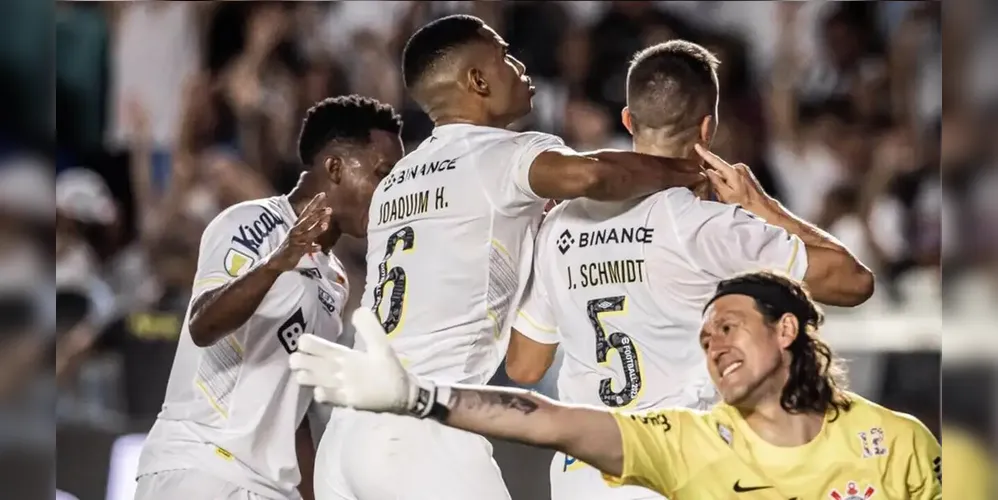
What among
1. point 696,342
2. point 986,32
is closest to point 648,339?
point 696,342

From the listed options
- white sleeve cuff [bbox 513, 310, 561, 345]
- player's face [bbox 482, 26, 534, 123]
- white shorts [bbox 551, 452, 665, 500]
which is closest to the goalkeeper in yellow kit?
white shorts [bbox 551, 452, 665, 500]

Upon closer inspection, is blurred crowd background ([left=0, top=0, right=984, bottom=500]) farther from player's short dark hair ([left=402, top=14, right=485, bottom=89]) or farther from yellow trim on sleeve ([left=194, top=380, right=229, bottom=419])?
yellow trim on sleeve ([left=194, top=380, right=229, bottom=419])

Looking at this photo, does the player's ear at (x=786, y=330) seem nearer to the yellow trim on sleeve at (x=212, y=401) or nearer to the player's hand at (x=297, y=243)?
the player's hand at (x=297, y=243)

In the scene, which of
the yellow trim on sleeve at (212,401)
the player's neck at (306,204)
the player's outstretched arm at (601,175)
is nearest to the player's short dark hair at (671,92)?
the player's outstretched arm at (601,175)

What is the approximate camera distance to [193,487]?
238 cm

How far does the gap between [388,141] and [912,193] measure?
1.74m

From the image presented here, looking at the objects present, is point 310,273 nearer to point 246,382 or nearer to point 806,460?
point 246,382

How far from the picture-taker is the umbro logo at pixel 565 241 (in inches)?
92.2

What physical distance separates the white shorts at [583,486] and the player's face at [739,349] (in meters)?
0.22

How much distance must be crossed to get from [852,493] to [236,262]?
1234 millimetres

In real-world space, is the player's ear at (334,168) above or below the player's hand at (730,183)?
above

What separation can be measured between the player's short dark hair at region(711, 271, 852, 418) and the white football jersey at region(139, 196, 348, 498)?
0.84 metres

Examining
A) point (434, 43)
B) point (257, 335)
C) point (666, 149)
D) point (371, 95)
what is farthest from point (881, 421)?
point (371, 95)

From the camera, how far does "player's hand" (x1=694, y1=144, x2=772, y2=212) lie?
2.26 metres
